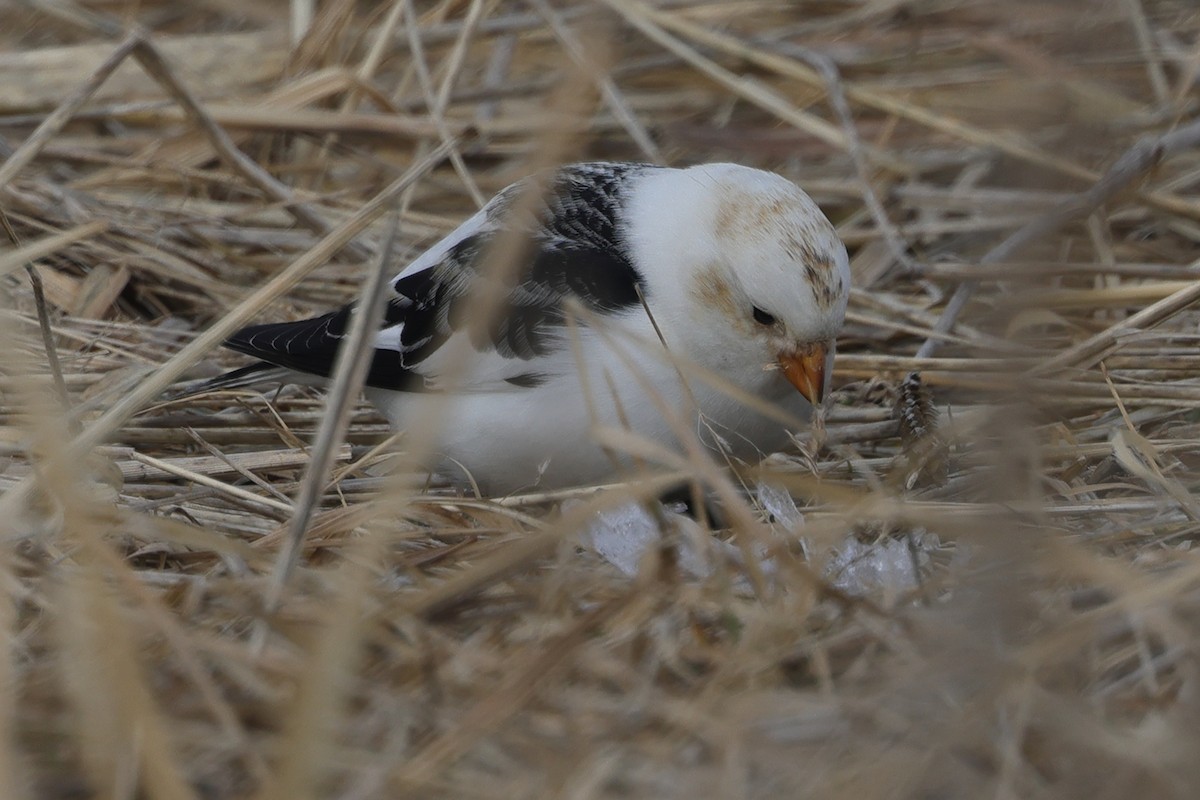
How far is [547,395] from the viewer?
8.23 feet

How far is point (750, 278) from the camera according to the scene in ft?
8.05

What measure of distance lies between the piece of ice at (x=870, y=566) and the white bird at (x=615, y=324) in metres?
0.32

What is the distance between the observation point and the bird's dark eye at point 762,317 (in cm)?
247

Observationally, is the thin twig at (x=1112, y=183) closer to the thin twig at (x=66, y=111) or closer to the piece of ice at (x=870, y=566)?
the piece of ice at (x=870, y=566)

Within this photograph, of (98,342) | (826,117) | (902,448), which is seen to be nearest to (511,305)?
(902,448)

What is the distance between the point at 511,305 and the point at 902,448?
2.67 ft

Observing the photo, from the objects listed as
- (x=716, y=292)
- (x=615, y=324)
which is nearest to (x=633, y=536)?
(x=615, y=324)

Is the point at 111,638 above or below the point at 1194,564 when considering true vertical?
above

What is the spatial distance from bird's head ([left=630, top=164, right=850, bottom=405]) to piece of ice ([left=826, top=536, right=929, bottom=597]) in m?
0.40

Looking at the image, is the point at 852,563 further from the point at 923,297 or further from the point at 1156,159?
the point at 923,297

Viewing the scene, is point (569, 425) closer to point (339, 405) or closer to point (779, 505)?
point (779, 505)

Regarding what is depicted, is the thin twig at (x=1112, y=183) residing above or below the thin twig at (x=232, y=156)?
below

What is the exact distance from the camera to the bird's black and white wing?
2.56 metres

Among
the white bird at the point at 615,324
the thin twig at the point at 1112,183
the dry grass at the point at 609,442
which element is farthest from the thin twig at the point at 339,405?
the thin twig at the point at 1112,183
